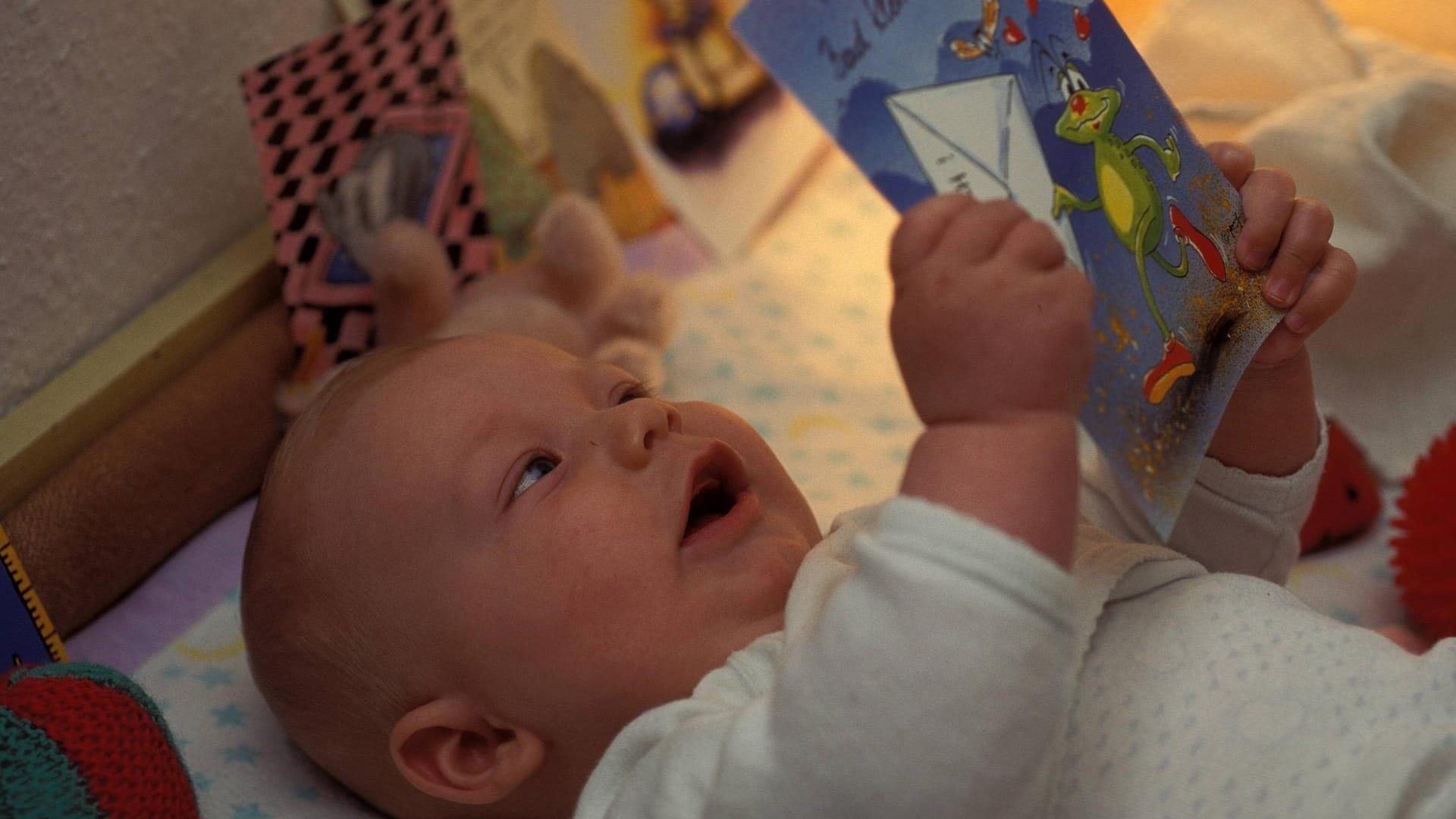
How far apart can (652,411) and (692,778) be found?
22cm

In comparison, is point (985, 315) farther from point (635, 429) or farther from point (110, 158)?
point (110, 158)

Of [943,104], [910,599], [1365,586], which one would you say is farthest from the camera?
[1365,586]

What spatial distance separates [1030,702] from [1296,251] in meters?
0.30

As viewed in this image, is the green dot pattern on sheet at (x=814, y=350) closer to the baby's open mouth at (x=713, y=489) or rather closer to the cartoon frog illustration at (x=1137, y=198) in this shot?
the baby's open mouth at (x=713, y=489)

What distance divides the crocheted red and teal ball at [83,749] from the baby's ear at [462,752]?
12 centimetres

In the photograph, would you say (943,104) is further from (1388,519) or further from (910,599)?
(1388,519)

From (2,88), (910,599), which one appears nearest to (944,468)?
(910,599)

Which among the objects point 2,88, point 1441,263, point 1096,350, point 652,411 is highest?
point 2,88

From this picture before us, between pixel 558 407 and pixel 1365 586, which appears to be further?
pixel 1365 586

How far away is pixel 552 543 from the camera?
0.68m

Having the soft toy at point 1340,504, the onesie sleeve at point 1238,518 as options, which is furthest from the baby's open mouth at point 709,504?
the soft toy at point 1340,504

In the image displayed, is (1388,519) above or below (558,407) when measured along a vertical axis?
below

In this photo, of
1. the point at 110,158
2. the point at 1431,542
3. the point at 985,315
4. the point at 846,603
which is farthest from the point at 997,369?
the point at 110,158

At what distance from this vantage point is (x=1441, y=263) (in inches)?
38.4
